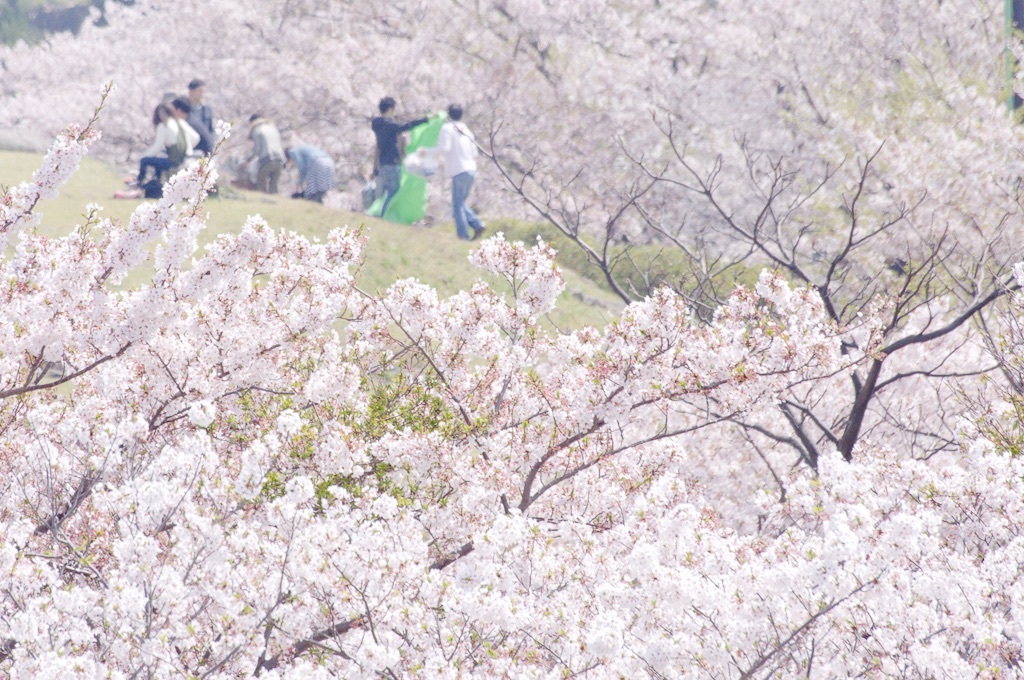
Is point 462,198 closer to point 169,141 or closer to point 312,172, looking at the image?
point 312,172

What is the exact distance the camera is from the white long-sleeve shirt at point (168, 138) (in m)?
16.2

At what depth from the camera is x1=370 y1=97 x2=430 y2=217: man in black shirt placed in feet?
59.2

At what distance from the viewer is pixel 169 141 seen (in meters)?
16.3

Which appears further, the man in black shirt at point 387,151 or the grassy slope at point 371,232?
the man in black shirt at point 387,151

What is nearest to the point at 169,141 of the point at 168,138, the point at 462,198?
the point at 168,138

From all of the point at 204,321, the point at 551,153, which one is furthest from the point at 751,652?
the point at 551,153

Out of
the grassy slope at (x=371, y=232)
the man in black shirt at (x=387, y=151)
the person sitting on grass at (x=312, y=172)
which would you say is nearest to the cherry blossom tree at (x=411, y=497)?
the grassy slope at (x=371, y=232)

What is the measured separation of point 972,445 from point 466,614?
256 cm

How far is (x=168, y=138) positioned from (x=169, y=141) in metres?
0.05

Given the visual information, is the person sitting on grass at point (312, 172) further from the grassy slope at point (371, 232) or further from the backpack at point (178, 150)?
the backpack at point (178, 150)

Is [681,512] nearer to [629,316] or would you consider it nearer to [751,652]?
[751,652]

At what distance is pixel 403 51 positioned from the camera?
24156mm

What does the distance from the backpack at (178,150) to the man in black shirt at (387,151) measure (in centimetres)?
317

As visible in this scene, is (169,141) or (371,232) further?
(371,232)
